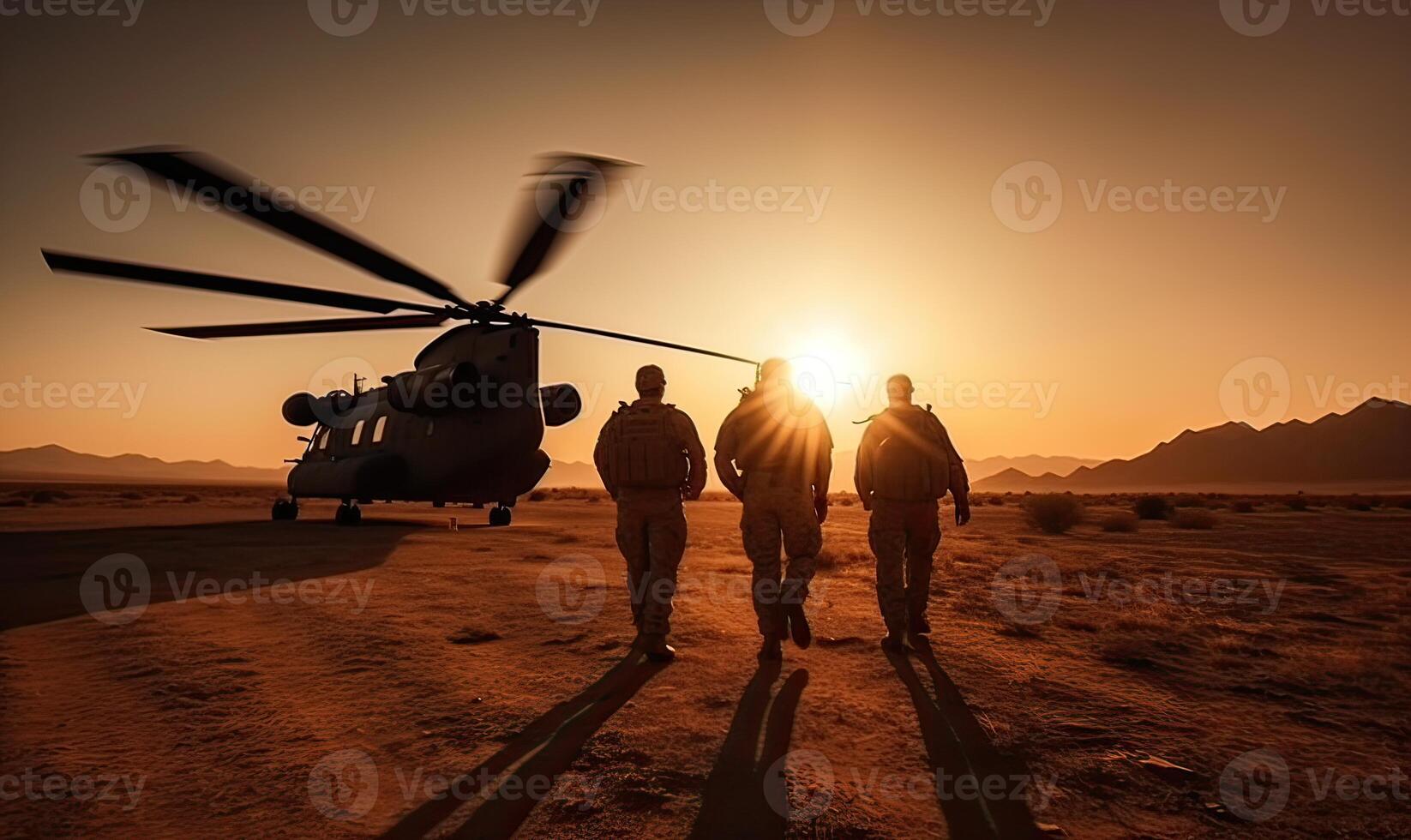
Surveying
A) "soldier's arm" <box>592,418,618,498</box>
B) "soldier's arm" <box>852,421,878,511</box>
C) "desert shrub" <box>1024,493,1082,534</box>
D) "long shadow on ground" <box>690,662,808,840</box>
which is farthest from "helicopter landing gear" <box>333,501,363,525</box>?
"desert shrub" <box>1024,493,1082,534</box>

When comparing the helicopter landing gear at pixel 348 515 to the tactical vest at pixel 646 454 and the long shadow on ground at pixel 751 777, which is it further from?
the long shadow on ground at pixel 751 777

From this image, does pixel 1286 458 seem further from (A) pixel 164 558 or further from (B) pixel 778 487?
(A) pixel 164 558

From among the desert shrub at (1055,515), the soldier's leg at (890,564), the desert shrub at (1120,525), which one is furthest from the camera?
the desert shrub at (1055,515)

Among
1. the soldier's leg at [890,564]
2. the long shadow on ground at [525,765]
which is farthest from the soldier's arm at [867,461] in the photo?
the long shadow on ground at [525,765]

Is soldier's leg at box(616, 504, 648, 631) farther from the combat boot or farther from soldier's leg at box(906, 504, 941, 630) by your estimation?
soldier's leg at box(906, 504, 941, 630)

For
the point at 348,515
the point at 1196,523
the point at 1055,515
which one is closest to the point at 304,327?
the point at 348,515

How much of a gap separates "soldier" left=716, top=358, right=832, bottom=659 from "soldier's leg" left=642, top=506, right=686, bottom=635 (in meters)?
0.50

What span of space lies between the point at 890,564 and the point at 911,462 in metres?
0.83

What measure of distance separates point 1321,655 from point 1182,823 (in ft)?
11.5

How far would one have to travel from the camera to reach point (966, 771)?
3.05 metres

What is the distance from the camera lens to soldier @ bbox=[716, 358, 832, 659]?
492 cm

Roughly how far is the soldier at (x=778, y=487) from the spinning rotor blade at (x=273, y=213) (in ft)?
20.1

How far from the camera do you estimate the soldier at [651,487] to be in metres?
5.07

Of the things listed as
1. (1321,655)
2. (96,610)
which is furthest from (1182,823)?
(96,610)
